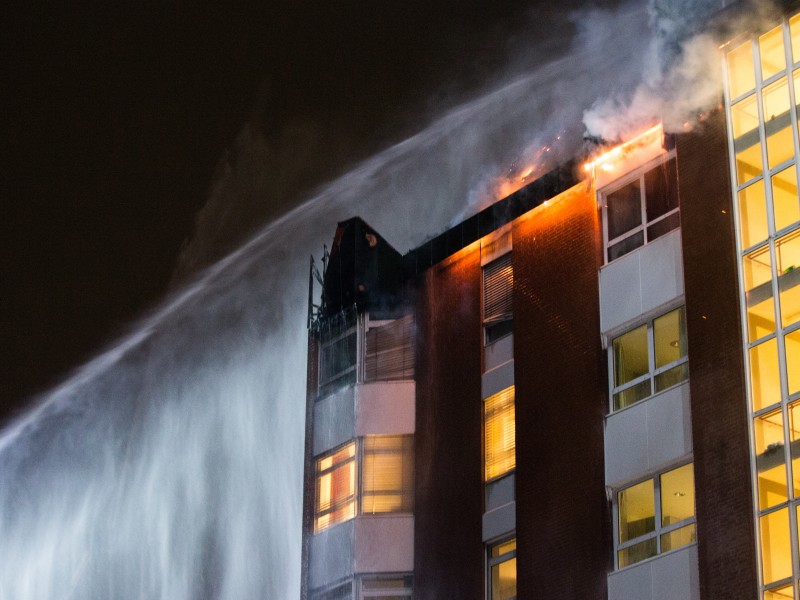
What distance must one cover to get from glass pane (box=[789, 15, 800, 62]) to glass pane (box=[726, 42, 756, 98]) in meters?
1.04

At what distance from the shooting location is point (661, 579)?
31047mm

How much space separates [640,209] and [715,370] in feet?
16.6

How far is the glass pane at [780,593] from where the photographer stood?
2852cm

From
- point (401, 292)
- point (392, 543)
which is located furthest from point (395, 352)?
point (392, 543)

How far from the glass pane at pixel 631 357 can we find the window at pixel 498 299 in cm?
393

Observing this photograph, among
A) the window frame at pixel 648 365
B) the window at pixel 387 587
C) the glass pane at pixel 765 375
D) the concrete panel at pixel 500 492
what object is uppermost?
the window frame at pixel 648 365

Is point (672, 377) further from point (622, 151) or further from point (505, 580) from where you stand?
point (505, 580)

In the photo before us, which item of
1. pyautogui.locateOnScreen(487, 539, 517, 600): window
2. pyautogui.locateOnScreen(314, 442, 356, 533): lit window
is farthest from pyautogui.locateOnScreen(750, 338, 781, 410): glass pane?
pyautogui.locateOnScreen(314, 442, 356, 533): lit window

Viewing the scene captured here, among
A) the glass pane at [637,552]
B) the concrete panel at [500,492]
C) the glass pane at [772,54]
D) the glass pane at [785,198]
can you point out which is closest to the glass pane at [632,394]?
the glass pane at [637,552]

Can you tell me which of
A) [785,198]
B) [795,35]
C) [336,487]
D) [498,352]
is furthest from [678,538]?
[336,487]

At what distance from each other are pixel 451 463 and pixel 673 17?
11179 millimetres

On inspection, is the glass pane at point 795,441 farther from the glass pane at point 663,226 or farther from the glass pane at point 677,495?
the glass pane at point 663,226

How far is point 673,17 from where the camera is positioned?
3500 cm

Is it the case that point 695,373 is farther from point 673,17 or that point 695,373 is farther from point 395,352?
point 395,352
